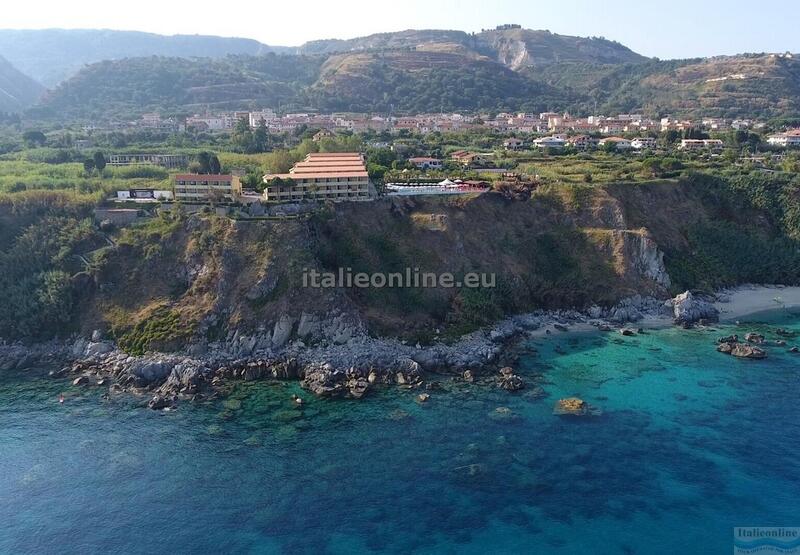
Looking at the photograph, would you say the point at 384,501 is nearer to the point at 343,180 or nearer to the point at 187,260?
the point at 187,260

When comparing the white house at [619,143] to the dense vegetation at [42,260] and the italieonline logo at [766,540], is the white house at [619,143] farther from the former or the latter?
the dense vegetation at [42,260]

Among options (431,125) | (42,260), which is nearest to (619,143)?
(431,125)

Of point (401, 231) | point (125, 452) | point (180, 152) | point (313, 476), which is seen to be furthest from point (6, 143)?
point (313, 476)

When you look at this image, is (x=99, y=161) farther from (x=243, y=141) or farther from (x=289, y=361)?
(x=289, y=361)

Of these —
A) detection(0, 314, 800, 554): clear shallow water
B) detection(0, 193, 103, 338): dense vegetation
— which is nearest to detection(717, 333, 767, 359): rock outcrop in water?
detection(0, 314, 800, 554): clear shallow water

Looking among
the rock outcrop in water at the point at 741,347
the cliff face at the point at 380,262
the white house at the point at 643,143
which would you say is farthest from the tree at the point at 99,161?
the white house at the point at 643,143
